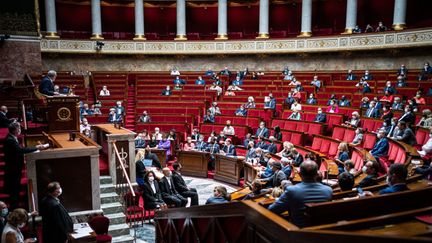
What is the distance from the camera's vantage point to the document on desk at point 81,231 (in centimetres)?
498

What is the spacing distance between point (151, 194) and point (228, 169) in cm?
367

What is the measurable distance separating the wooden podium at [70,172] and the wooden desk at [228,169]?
4876 mm

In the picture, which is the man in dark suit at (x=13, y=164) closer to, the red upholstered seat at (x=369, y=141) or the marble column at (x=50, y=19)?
the red upholstered seat at (x=369, y=141)

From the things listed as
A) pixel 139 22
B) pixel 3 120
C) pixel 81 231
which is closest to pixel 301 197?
pixel 81 231

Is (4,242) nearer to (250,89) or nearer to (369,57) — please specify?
(250,89)

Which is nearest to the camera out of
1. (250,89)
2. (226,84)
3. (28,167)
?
(28,167)

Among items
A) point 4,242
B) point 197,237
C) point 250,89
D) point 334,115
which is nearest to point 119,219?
point 4,242

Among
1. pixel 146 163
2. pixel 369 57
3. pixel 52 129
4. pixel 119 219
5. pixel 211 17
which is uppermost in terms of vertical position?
pixel 211 17

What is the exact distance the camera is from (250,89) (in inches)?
650

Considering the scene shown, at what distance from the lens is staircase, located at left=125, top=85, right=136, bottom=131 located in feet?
47.6

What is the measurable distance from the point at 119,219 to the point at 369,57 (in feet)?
48.5

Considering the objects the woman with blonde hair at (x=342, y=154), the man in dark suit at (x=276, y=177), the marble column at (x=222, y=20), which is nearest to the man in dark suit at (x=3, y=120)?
the man in dark suit at (x=276, y=177)

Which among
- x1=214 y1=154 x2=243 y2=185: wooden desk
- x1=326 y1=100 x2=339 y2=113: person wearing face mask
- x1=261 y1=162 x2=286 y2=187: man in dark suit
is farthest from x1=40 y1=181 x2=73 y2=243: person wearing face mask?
x1=326 y1=100 x2=339 y2=113: person wearing face mask

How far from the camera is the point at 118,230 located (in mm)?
6566
